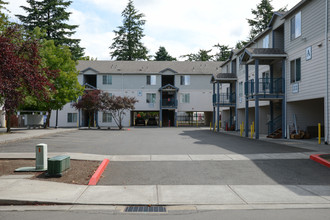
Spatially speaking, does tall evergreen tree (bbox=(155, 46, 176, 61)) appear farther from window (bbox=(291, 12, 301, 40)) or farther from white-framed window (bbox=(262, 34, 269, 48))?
window (bbox=(291, 12, 301, 40))

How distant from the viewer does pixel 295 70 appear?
20.0 meters

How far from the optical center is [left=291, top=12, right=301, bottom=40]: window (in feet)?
63.5

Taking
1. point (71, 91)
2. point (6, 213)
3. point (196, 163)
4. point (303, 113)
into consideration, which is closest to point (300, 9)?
point (303, 113)

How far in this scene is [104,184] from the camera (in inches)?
326

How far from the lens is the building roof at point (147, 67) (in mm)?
47406

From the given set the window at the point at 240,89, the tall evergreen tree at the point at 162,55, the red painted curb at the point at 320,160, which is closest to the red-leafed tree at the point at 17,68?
the red painted curb at the point at 320,160

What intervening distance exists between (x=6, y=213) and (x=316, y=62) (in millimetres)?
17247

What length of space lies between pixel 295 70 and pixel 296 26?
288cm

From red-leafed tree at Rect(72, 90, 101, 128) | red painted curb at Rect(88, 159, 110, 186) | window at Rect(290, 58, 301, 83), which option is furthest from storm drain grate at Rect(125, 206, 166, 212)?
red-leafed tree at Rect(72, 90, 101, 128)

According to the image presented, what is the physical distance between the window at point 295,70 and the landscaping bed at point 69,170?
48.1 ft

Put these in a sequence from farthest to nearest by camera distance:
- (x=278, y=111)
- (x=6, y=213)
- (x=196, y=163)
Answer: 1. (x=278, y=111)
2. (x=196, y=163)
3. (x=6, y=213)

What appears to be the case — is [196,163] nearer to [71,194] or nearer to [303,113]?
[71,194]

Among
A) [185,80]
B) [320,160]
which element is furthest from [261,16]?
[320,160]

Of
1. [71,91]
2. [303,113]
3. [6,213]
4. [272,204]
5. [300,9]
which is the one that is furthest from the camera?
[71,91]
